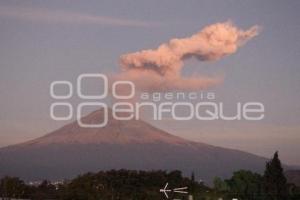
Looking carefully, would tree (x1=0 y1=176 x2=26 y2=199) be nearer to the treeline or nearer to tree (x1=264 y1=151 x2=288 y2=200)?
the treeline

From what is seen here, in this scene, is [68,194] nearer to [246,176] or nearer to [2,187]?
[2,187]

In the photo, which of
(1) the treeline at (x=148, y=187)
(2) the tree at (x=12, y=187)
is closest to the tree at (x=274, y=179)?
(1) the treeline at (x=148, y=187)

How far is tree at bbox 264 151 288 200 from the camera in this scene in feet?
114

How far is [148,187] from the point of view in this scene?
39.6m

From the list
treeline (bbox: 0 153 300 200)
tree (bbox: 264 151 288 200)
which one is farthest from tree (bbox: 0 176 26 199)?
tree (bbox: 264 151 288 200)

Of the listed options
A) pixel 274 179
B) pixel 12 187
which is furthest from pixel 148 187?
pixel 12 187

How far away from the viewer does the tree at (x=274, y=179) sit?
1372 inches

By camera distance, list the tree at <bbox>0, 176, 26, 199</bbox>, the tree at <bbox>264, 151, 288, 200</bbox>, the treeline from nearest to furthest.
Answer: the tree at <bbox>0, 176, 26, 199</bbox>
the treeline
the tree at <bbox>264, 151, 288, 200</bbox>

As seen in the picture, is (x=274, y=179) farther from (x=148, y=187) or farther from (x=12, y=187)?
(x=12, y=187)

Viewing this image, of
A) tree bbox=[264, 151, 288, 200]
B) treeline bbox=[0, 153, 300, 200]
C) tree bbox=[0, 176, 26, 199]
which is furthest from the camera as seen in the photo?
tree bbox=[264, 151, 288, 200]

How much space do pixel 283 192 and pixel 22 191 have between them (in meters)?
12.5

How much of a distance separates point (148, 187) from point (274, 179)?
7.69m

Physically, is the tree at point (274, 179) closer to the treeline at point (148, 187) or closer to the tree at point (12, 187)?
the treeline at point (148, 187)

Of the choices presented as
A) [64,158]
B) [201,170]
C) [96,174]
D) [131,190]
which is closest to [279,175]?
[131,190]
